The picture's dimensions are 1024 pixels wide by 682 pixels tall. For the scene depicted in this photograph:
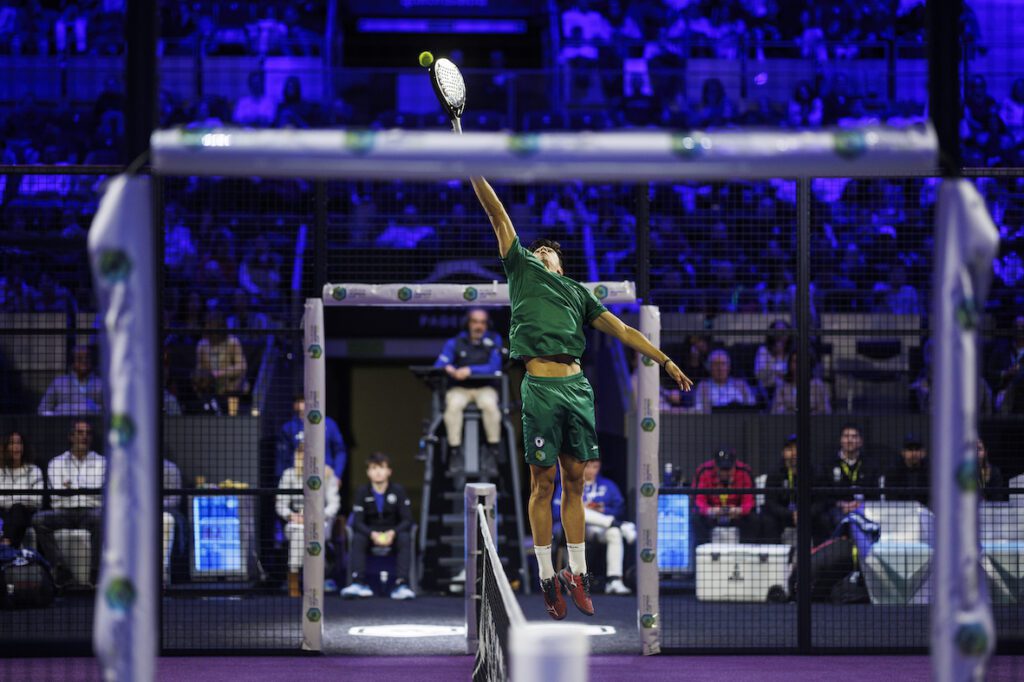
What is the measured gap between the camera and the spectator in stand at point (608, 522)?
38.4 feet

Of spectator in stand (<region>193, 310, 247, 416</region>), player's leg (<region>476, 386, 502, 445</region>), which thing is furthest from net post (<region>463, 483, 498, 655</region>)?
player's leg (<region>476, 386, 502, 445</region>)

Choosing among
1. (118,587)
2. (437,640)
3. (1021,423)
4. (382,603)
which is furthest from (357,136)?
(382,603)

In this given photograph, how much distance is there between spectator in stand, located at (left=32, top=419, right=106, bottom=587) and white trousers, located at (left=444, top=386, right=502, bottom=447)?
3.69m

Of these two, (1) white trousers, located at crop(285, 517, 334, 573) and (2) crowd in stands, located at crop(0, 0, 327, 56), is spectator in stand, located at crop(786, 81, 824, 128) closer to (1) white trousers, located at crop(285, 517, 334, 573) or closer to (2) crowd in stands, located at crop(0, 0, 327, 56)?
(2) crowd in stands, located at crop(0, 0, 327, 56)

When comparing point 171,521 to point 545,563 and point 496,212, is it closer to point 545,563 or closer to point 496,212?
point 545,563

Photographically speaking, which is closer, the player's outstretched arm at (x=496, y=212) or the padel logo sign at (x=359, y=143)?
the padel logo sign at (x=359, y=143)

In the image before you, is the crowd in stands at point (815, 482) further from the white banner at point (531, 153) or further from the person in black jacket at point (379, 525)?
the white banner at point (531, 153)

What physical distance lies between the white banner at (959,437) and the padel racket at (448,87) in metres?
2.50

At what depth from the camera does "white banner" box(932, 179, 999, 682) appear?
12.3 feet

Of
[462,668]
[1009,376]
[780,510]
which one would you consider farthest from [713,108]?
[462,668]

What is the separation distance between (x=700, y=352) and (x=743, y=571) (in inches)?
75.0

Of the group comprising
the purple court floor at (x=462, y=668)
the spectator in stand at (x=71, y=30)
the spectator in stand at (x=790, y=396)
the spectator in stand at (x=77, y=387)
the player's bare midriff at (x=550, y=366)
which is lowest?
the purple court floor at (x=462, y=668)

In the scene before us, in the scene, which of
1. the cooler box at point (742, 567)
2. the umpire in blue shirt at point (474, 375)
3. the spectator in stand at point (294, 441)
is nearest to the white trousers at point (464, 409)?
the umpire in blue shirt at point (474, 375)

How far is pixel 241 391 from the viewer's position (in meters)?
10.0
